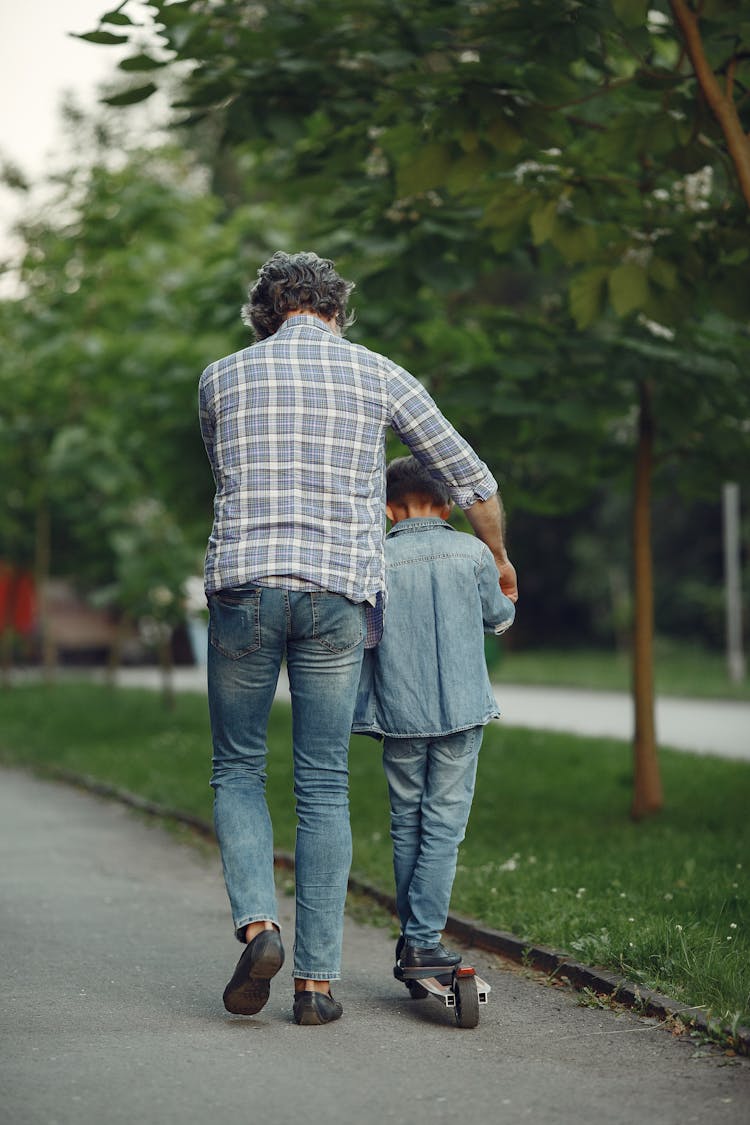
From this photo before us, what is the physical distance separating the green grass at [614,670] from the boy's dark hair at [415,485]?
17.4 m

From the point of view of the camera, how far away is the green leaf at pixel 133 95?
6150 mm

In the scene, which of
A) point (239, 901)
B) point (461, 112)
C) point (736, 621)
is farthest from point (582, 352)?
point (736, 621)

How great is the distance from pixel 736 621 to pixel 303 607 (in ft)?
76.7

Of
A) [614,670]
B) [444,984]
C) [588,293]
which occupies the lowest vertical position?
[614,670]

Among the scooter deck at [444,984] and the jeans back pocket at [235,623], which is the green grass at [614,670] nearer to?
the scooter deck at [444,984]

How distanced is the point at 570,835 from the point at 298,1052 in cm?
438

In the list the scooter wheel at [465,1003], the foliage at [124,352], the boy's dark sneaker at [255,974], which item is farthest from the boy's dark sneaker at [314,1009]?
the foliage at [124,352]

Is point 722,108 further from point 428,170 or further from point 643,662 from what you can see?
point 643,662

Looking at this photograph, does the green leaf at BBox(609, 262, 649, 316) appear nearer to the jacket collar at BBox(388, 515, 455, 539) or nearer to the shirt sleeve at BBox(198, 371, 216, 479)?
the jacket collar at BBox(388, 515, 455, 539)

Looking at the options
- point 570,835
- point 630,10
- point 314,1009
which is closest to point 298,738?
point 314,1009

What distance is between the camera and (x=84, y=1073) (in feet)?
12.6

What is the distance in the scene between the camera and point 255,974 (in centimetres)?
416

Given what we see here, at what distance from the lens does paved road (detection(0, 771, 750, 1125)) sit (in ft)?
11.7

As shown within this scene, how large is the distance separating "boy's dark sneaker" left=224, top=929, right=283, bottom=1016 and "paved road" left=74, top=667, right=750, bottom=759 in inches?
377
